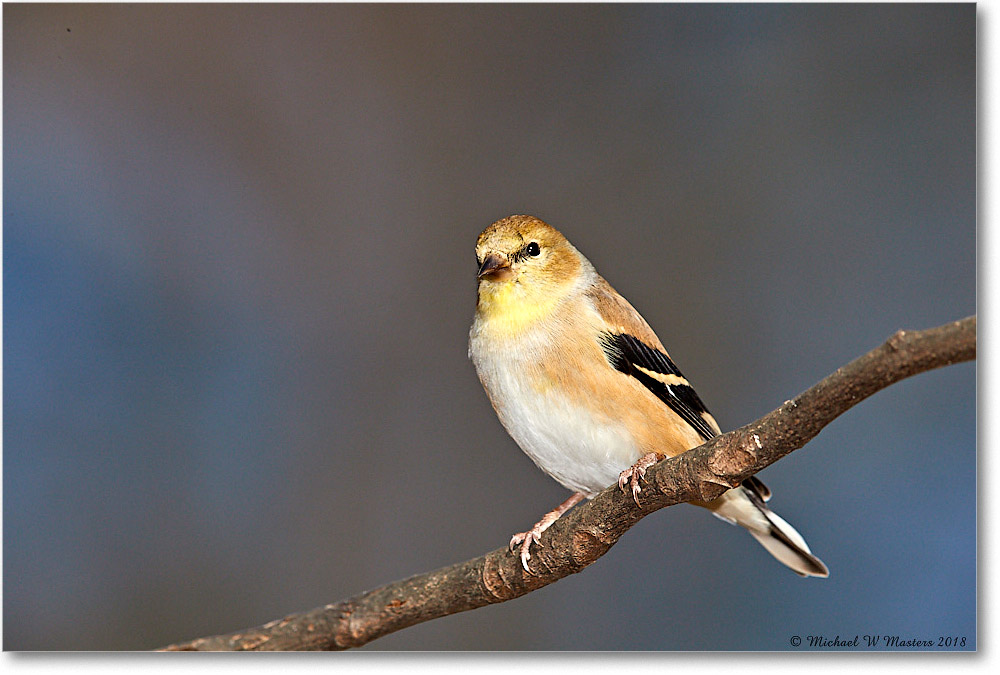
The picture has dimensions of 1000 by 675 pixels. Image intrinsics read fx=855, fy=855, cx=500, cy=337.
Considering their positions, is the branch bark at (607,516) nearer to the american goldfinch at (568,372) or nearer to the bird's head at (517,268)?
the american goldfinch at (568,372)

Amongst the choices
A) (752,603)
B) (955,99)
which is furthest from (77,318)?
(955,99)

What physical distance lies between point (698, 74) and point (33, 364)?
5.61 feet

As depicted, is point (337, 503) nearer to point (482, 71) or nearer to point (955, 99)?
point (482, 71)

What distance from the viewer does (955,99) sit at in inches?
74.2

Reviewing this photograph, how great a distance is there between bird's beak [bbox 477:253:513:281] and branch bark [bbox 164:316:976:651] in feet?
1.56

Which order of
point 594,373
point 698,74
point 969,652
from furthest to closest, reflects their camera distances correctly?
point 698,74 → point 969,652 → point 594,373

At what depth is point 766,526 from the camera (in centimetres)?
185

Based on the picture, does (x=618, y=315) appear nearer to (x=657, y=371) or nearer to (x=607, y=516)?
(x=657, y=371)

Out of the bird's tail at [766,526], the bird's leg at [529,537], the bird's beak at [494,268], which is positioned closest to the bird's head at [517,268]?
the bird's beak at [494,268]

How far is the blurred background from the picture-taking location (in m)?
1.88

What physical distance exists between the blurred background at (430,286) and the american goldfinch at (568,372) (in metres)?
0.22

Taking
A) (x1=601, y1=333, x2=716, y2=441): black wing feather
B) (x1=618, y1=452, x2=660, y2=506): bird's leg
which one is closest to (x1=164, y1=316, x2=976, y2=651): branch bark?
(x1=618, y1=452, x2=660, y2=506): bird's leg

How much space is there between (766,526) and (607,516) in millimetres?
560

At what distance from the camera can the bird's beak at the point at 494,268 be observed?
5.42 feet
